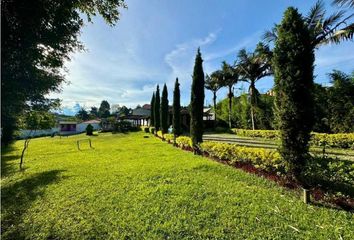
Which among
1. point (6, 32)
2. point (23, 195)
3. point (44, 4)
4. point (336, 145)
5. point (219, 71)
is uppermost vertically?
point (219, 71)

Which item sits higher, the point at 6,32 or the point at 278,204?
the point at 6,32

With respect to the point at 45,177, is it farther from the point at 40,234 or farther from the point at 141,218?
the point at 141,218

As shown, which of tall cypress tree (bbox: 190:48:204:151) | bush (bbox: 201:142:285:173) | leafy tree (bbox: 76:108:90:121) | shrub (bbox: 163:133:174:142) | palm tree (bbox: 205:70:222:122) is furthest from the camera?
leafy tree (bbox: 76:108:90:121)

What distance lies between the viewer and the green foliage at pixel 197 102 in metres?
12.0

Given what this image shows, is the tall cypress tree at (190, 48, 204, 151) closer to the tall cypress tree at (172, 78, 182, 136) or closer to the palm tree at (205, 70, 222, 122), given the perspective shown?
the tall cypress tree at (172, 78, 182, 136)

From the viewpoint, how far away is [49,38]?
187 inches

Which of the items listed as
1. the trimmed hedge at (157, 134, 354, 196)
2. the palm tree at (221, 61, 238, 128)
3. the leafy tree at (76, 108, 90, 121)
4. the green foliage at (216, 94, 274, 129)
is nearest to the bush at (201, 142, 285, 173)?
the trimmed hedge at (157, 134, 354, 196)

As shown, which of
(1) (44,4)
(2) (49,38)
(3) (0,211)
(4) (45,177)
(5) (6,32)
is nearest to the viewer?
(5) (6,32)

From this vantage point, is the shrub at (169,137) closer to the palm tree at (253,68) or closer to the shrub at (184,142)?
the shrub at (184,142)

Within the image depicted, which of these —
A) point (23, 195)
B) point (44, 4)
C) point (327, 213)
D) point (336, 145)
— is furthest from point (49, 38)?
point (336, 145)

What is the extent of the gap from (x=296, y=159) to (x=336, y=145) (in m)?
8.04

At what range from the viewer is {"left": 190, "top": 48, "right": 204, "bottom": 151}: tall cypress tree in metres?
12.0

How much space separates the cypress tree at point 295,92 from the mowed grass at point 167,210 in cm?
104

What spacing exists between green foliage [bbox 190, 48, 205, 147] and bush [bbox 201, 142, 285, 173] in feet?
6.60
